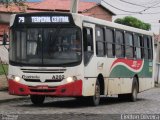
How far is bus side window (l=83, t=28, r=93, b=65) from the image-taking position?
1874 cm

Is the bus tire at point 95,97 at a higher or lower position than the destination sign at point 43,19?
lower

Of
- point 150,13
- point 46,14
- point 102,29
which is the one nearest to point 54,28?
point 46,14

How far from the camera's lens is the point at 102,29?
67.4 feet

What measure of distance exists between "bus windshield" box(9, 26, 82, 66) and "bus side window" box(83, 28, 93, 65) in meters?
0.25

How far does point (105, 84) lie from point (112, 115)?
4.44 metres

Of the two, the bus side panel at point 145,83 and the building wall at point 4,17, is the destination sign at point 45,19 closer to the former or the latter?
the bus side panel at point 145,83

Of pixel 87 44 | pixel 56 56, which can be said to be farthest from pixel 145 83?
pixel 56 56

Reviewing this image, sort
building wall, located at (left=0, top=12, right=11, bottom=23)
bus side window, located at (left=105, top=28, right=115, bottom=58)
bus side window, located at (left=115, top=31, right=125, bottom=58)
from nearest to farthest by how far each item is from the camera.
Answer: bus side window, located at (left=105, top=28, right=115, bottom=58), bus side window, located at (left=115, top=31, right=125, bottom=58), building wall, located at (left=0, top=12, right=11, bottom=23)

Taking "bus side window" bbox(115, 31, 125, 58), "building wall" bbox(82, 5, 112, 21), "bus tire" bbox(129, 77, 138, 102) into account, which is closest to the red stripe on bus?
"bus side window" bbox(115, 31, 125, 58)

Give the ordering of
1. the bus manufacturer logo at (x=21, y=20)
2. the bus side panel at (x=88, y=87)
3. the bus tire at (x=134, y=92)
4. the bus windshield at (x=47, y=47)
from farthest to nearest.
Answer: the bus tire at (x=134, y=92) < the bus manufacturer logo at (x=21, y=20) < the bus side panel at (x=88, y=87) < the bus windshield at (x=47, y=47)

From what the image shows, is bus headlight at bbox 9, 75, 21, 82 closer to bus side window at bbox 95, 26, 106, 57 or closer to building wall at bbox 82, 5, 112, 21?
bus side window at bbox 95, 26, 106, 57

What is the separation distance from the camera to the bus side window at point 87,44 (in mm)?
18741

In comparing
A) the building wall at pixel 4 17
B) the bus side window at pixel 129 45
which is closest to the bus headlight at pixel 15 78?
the bus side window at pixel 129 45

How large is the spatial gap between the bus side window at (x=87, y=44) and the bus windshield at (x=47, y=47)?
249mm
